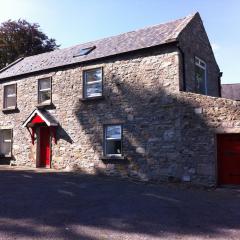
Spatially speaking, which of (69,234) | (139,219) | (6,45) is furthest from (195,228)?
(6,45)

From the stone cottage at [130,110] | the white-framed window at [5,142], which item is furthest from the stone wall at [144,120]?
the white-framed window at [5,142]

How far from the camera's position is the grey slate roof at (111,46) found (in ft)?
56.7

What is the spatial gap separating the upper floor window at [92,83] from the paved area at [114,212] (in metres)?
5.82

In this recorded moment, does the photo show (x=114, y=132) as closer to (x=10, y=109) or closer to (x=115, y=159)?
(x=115, y=159)

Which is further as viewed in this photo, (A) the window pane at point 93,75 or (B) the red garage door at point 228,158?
(A) the window pane at point 93,75

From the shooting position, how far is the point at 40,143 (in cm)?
2034

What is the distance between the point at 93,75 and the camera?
18.6 m

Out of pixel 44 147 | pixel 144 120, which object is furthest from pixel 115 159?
pixel 44 147

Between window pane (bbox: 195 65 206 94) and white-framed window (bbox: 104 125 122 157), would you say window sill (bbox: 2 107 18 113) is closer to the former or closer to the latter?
white-framed window (bbox: 104 125 122 157)

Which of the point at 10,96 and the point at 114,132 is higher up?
the point at 10,96

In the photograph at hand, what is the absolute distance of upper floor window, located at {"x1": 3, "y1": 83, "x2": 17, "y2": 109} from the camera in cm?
2205

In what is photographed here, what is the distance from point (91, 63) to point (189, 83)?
15.8ft

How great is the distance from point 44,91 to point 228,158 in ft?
34.4

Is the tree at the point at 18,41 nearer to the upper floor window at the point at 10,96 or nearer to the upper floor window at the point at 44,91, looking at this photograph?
the upper floor window at the point at 10,96
